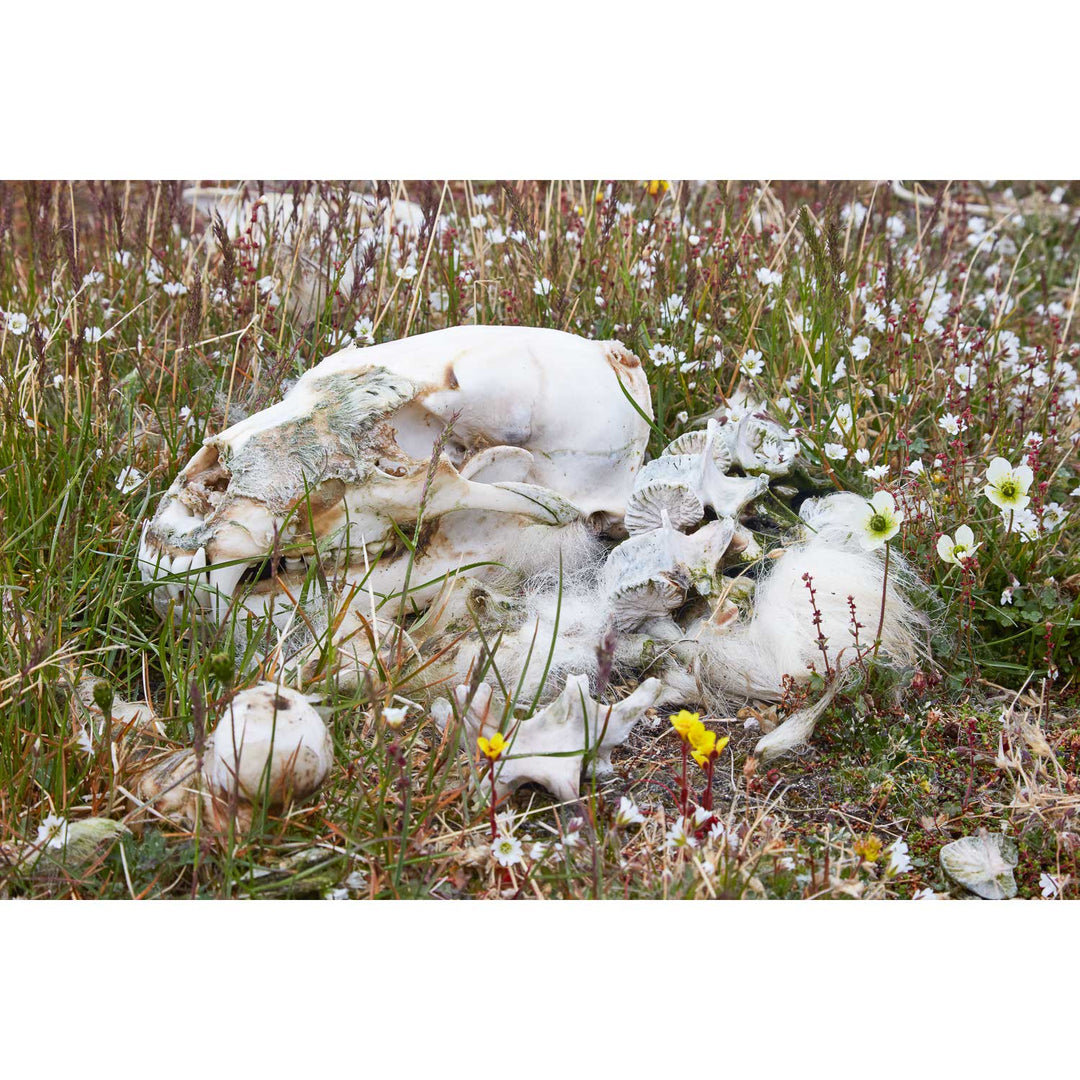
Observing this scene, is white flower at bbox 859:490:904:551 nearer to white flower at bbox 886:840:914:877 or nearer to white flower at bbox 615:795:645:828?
white flower at bbox 886:840:914:877

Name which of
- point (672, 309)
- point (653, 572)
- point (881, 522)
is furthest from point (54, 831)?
point (672, 309)

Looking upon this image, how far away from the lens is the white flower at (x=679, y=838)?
2.06 m

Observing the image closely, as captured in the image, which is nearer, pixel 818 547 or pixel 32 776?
pixel 32 776

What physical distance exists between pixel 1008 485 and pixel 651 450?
3.75 feet

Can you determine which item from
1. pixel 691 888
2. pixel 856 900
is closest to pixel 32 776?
pixel 691 888

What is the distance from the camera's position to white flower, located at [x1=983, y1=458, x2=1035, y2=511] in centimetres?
256

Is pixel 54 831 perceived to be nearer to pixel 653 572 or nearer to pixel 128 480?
pixel 128 480

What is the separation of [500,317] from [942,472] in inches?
62.9

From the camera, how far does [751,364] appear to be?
350 centimetres

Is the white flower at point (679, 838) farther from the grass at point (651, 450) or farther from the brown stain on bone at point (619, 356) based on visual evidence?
the brown stain on bone at point (619, 356)

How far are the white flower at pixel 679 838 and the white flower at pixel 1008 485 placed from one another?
1079 millimetres

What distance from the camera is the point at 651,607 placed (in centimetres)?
274

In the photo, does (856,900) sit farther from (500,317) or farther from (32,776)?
(500,317)

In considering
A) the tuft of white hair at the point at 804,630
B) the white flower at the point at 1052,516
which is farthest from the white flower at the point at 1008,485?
the white flower at the point at 1052,516
